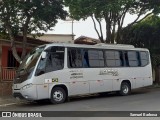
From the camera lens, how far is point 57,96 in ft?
52.7

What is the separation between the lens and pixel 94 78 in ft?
59.8

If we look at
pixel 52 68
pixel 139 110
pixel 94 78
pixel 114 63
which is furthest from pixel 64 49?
pixel 139 110

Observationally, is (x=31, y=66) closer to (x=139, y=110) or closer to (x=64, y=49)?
(x=64, y=49)

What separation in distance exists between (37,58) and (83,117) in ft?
17.7

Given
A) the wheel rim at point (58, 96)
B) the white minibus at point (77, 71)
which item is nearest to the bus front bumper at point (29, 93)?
the white minibus at point (77, 71)

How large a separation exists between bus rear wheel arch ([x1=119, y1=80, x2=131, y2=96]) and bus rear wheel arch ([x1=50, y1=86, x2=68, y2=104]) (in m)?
4.81

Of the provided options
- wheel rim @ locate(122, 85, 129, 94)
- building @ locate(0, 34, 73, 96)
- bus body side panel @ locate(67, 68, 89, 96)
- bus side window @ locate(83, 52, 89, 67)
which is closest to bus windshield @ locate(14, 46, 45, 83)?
bus body side panel @ locate(67, 68, 89, 96)

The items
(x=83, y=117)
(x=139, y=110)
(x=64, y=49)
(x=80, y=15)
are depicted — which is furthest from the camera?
(x=80, y=15)

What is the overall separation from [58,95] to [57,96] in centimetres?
8

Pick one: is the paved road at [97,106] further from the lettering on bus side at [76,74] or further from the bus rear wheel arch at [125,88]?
the bus rear wheel arch at [125,88]

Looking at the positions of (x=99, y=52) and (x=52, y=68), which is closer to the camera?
(x=52, y=68)

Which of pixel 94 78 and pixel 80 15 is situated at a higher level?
pixel 80 15

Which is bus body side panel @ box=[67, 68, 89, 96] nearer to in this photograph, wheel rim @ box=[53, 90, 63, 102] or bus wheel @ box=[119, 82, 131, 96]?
wheel rim @ box=[53, 90, 63, 102]

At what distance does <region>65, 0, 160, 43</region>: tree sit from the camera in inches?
764
